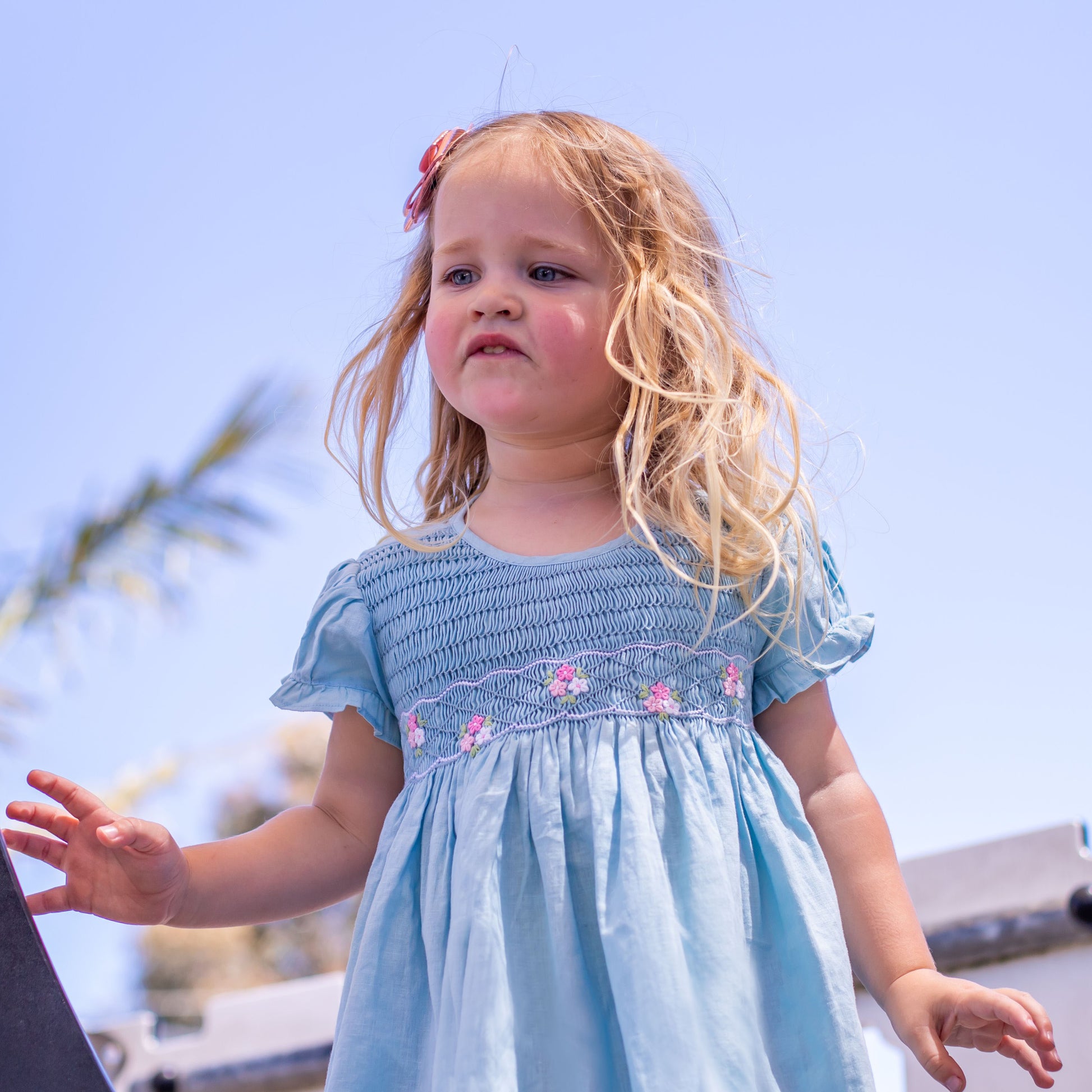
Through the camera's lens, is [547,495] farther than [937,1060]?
Yes

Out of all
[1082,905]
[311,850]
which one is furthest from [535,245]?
[1082,905]

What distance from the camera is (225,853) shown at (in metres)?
1.41

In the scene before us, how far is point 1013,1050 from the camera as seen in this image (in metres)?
1.19

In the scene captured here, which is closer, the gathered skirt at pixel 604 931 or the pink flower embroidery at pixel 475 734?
the gathered skirt at pixel 604 931

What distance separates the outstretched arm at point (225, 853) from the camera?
1280 mm

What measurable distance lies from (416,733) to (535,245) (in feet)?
1.86

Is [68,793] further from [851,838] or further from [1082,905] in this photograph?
[1082,905]

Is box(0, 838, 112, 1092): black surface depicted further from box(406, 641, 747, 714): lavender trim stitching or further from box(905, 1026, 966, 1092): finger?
box(905, 1026, 966, 1092): finger

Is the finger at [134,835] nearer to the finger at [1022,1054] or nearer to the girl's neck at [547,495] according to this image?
the girl's neck at [547,495]

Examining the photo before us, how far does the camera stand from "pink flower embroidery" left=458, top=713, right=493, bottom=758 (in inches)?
52.9

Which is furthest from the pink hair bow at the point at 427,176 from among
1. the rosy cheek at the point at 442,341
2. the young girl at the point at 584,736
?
the rosy cheek at the point at 442,341

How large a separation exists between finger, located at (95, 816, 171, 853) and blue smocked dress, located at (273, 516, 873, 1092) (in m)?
0.23

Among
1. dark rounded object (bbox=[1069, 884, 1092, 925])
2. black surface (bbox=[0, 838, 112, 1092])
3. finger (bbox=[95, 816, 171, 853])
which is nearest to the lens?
black surface (bbox=[0, 838, 112, 1092])

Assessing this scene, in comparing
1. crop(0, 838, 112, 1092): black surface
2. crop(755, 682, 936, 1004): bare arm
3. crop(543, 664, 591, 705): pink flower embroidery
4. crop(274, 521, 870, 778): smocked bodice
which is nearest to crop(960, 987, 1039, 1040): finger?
crop(755, 682, 936, 1004): bare arm
